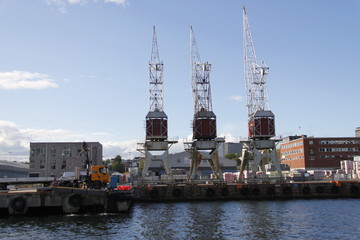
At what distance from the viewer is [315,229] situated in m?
39.0

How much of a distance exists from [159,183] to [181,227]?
40.5 metres

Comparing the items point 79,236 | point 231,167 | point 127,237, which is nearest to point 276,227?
point 127,237

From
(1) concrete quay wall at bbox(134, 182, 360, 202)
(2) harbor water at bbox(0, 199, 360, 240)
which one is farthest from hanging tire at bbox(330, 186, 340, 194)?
(2) harbor water at bbox(0, 199, 360, 240)

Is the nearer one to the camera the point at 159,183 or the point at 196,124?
the point at 159,183

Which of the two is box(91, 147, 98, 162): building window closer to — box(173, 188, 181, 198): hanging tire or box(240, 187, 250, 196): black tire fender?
box(173, 188, 181, 198): hanging tire

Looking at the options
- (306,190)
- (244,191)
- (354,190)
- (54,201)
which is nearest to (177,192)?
(244,191)

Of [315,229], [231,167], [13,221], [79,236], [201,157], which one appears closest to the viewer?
[79,236]

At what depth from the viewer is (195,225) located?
41875mm

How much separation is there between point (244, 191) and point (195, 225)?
3657cm

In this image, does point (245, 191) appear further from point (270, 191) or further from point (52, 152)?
point (52, 152)

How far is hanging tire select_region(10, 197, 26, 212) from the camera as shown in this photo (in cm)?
4866

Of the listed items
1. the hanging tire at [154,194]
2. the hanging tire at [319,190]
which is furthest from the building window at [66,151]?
the hanging tire at [319,190]

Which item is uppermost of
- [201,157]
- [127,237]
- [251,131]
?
[251,131]

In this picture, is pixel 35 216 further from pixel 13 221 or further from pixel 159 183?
pixel 159 183
